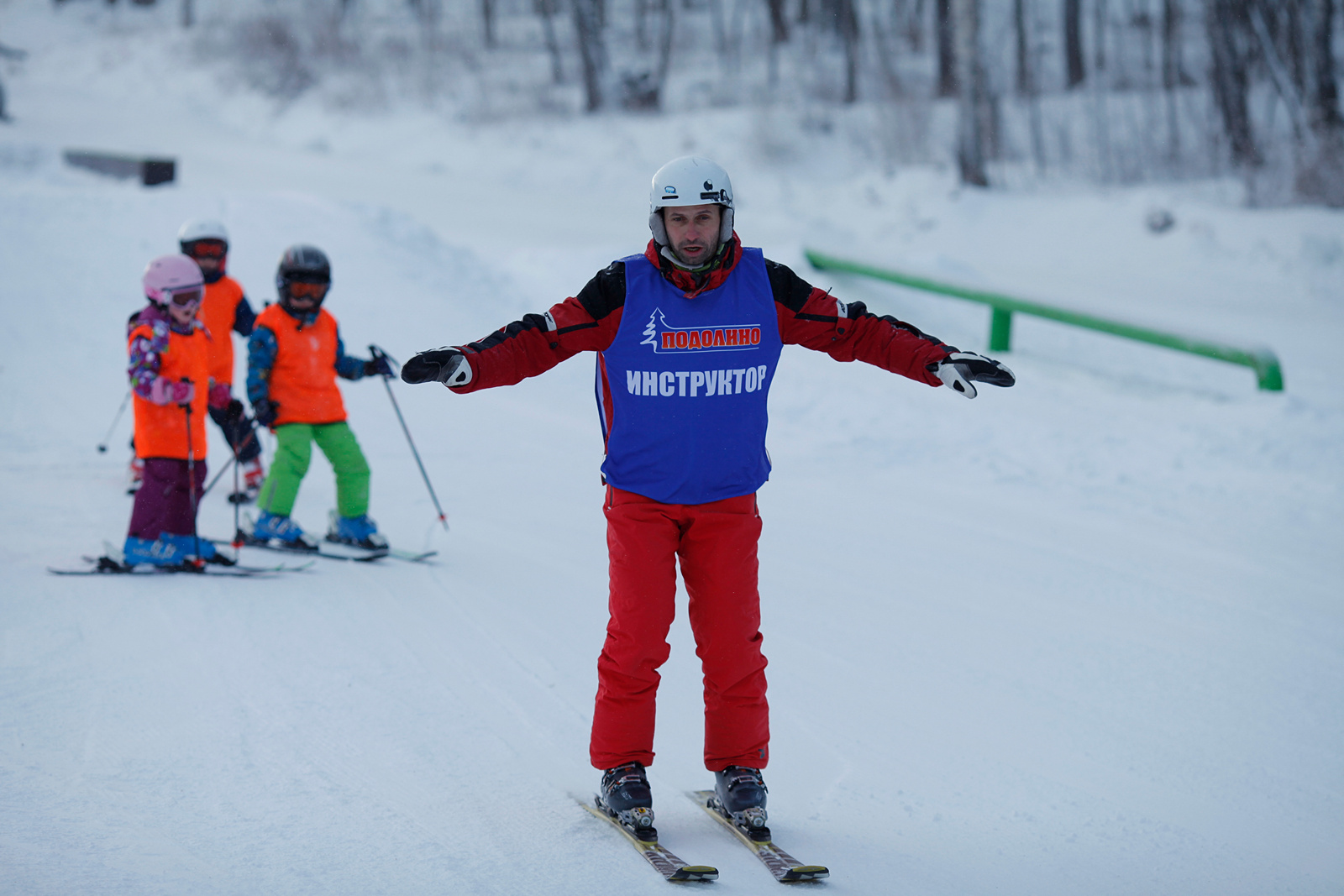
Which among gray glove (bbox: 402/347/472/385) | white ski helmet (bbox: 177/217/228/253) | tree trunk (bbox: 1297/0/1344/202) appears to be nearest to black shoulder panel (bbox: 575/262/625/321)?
gray glove (bbox: 402/347/472/385)

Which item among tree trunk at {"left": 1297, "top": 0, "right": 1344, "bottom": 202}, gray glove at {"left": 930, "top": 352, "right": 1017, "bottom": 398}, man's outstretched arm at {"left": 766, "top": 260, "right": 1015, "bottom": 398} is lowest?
gray glove at {"left": 930, "top": 352, "right": 1017, "bottom": 398}

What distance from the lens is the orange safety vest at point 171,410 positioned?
534 centimetres

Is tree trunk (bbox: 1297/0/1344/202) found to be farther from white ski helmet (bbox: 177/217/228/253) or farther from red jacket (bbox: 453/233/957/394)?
red jacket (bbox: 453/233/957/394)

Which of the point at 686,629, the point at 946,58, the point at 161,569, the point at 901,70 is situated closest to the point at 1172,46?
the point at 946,58

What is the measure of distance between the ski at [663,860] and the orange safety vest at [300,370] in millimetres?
3268

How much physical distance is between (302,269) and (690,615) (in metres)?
3.40

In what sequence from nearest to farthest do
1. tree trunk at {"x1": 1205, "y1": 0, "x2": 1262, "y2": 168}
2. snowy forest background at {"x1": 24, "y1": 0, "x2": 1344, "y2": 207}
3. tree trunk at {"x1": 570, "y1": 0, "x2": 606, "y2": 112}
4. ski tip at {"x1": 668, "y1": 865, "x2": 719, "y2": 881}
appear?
ski tip at {"x1": 668, "y1": 865, "x2": 719, "y2": 881} < snowy forest background at {"x1": 24, "y1": 0, "x2": 1344, "y2": 207} < tree trunk at {"x1": 1205, "y1": 0, "x2": 1262, "y2": 168} < tree trunk at {"x1": 570, "y1": 0, "x2": 606, "y2": 112}

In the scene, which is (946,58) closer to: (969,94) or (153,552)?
(969,94)

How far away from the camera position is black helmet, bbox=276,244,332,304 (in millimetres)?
5680

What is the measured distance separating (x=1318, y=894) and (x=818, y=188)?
1777cm

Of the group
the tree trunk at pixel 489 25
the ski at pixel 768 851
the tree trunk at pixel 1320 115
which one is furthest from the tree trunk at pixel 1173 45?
the ski at pixel 768 851

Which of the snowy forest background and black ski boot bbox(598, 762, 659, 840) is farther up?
the snowy forest background

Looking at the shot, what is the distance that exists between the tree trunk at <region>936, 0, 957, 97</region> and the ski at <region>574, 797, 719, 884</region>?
2420 centimetres

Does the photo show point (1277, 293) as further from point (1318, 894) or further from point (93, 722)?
point (93, 722)
